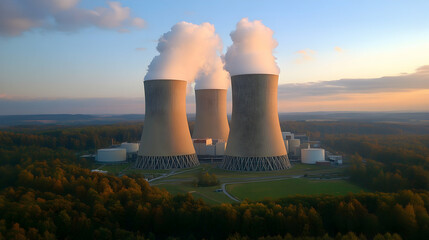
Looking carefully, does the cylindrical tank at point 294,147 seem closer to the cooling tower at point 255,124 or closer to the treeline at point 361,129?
the cooling tower at point 255,124

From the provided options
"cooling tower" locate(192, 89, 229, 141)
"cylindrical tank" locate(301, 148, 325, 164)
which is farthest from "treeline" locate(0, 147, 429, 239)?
Answer: "cooling tower" locate(192, 89, 229, 141)

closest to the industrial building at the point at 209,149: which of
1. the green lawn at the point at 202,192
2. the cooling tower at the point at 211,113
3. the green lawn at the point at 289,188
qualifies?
the cooling tower at the point at 211,113

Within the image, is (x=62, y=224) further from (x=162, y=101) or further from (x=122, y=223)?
(x=162, y=101)

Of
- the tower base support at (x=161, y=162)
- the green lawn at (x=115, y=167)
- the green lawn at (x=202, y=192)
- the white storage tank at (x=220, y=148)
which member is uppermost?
the white storage tank at (x=220, y=148)

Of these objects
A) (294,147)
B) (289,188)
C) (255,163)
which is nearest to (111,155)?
(255,163)

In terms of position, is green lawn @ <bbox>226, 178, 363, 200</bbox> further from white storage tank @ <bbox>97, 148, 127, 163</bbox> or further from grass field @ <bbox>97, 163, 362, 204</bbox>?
white storage tank @ <bbox>97, 148, 127, 163</bbox>

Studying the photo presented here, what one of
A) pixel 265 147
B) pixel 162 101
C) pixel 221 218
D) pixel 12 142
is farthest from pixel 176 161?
pixel 12 142
